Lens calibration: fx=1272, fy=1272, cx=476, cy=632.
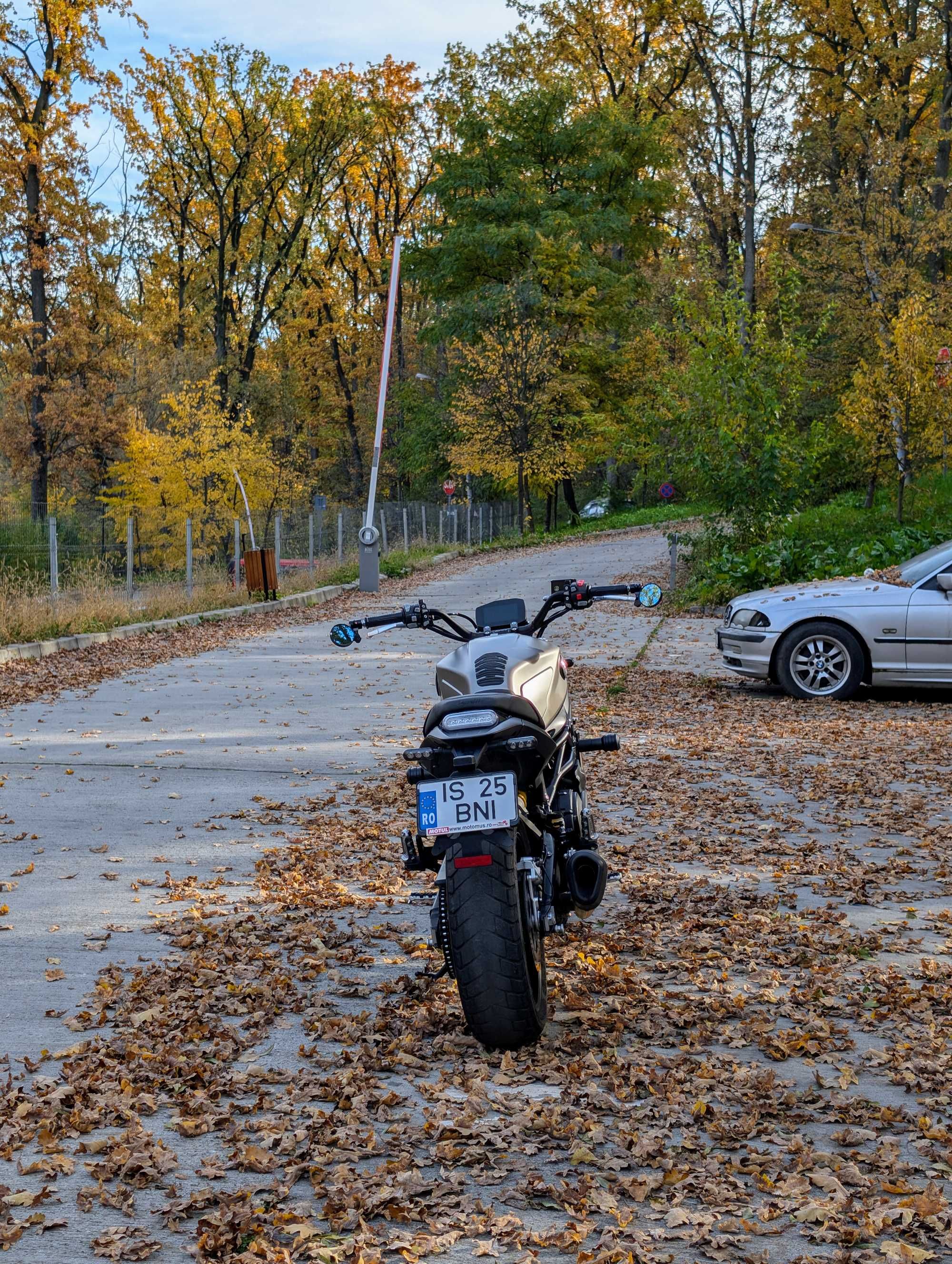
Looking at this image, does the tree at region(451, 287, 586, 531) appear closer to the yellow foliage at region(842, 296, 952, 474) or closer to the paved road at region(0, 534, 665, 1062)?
the yellow foliage at region(842, 296, 952, 474)

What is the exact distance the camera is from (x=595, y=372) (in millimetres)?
48719

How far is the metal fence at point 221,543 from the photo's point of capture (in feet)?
65.0

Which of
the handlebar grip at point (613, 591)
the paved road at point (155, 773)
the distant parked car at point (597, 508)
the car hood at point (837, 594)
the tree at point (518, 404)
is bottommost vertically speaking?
the paved road at point (155, 773)

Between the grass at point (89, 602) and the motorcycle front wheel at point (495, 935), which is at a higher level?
the grass at point (89, 602)

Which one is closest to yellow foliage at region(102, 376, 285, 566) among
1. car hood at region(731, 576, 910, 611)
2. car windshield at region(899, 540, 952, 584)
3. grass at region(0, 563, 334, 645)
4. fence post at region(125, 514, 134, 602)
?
grass at region(0, 563, 334, 645)

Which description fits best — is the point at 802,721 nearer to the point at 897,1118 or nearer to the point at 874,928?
the point at 874,928

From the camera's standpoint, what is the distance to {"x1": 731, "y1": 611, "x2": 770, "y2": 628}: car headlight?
39.6 feet

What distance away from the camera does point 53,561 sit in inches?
719

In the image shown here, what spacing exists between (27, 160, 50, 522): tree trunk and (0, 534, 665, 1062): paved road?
17454 mm

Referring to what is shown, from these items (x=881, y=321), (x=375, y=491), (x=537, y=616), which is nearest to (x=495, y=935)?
(x=537, y=616)

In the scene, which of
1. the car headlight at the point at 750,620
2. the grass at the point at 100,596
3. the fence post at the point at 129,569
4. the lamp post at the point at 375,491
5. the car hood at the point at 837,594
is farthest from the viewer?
the lamp post at the point at 375,491

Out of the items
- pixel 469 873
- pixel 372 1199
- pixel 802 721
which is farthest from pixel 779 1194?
pixel 802 721

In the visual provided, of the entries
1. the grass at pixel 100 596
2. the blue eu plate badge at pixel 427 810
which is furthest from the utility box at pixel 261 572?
the blue eu plate badge at pixel 427 810

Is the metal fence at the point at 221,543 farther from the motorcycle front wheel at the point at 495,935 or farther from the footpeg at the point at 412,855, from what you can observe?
the motorcycle front wheel at the point at 495,935
